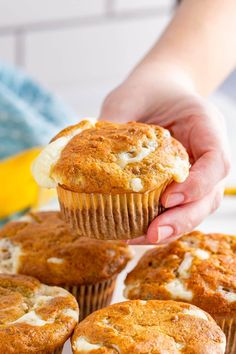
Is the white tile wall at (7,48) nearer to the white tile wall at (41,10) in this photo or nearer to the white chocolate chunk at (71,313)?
the white tile wall at (41,10)

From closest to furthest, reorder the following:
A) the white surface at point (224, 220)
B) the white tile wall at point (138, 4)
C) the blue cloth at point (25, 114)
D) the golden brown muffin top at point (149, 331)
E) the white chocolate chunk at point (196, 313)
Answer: the golden brown muffin top at point (149, 331) < the white chocolate chunk at point (196, 313) < the white surface at point (224, 220) < the blue cloth at point (25, 114) < the white tile wall at point (138, 4)

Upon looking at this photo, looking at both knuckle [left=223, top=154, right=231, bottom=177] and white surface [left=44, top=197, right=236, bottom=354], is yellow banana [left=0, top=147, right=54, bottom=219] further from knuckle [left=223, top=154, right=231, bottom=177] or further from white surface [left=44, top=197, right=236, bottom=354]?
knuckle [left=223, top=154, right=231, bottom=177]

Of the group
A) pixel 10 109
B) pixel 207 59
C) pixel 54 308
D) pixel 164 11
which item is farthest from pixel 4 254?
pixel 164 11

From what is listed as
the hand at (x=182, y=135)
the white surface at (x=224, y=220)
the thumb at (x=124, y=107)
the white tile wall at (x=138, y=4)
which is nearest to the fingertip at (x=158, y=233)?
the hand at (x=182, y=135)

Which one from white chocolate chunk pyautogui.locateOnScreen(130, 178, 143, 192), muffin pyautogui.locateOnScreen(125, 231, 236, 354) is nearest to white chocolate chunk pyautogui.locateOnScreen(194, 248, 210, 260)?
muffin pyautogui.locateOnScreen(125, 231, 236, 354)

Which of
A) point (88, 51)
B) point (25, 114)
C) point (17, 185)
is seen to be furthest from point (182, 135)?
point (88, 51)

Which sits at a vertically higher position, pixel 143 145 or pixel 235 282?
pixel 143 145

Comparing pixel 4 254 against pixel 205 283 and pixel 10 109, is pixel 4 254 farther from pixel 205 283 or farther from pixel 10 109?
pixel 10 109
